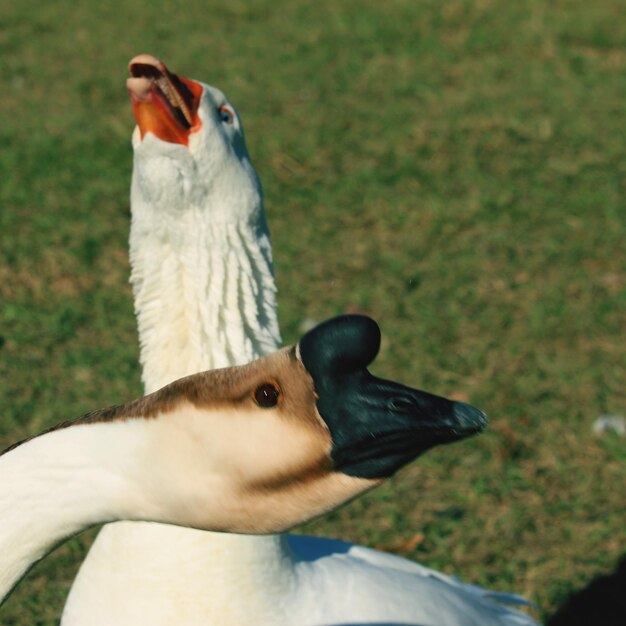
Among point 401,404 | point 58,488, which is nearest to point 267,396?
point 401,404

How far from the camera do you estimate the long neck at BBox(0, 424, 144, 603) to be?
1.46m

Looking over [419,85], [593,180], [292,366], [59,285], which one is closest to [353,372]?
[292,366]

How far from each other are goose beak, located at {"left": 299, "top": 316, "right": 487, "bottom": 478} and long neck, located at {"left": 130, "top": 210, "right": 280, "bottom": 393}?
57.1 inches

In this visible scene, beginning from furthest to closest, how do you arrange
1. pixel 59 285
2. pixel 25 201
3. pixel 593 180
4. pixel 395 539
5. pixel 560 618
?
pixel 593 180 < pixel 25 201 < pixel 59 285 < pixel 395 539 < pixel 560 618

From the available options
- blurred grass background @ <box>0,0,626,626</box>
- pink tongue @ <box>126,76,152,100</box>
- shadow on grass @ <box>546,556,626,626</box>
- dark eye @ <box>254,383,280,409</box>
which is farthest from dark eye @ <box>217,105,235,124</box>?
shadow on grass @ <box>546,556,626,626</box>

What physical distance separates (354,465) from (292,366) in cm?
15

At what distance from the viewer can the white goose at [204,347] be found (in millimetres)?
2600

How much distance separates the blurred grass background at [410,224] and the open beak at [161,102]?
1852 mm

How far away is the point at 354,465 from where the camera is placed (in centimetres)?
137

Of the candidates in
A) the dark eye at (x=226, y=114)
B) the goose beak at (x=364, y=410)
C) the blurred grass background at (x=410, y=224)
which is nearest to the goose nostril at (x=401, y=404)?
the goose beak at (x=364, y=410)

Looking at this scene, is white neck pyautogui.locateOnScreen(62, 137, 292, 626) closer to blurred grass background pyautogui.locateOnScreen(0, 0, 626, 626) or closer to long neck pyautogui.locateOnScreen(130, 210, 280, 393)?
long neck pyautogui.locateOnScreen(130, 210, 280, 393)

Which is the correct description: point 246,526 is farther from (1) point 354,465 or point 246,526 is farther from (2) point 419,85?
(2) point 419,85

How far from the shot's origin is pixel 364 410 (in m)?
1.37

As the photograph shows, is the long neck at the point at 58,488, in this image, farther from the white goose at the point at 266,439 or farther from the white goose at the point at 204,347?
the white goose at the point at 204,347
